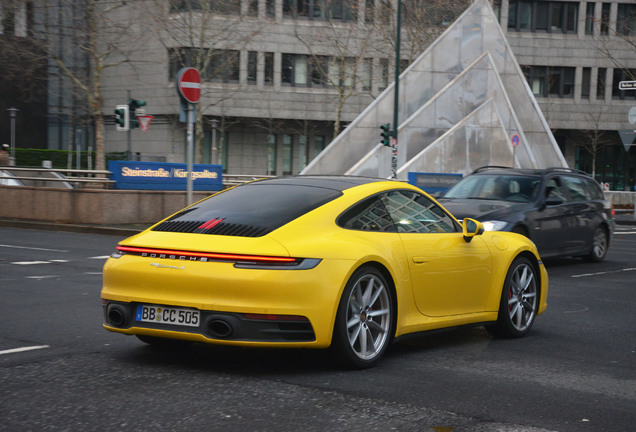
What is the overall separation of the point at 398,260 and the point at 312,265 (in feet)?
3.03

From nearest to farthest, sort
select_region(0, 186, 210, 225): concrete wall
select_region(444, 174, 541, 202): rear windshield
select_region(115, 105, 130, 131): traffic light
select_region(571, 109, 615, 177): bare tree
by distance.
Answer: select_region(444, 174, 541, 202): rear windshield → select_region(0, 186, 210, 225): concrete wall → select_region(115, 105, 130, 131): traffic light → select_region(571, 109, 615, 177): bare tree

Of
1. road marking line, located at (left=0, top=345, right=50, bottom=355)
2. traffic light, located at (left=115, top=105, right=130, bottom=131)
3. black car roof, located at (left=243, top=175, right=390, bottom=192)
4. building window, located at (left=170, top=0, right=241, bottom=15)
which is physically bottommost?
road marking line, located at (left=0, top=345, right=50, bottom=355)

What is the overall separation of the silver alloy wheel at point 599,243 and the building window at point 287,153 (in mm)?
42894

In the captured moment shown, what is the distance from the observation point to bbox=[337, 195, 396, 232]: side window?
6.35 meters

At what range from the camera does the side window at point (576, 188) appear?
1538 cm

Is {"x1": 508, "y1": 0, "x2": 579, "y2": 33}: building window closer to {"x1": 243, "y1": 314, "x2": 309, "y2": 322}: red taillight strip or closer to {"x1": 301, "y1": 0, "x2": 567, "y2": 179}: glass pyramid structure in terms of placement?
{"x1": 301, "y1": 0, "x2": 567, "y2": 179}: glass pyramid structure

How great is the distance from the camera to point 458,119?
37750mm

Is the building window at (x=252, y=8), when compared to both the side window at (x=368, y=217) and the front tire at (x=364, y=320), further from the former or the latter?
the front tire at (x=364, y=320)

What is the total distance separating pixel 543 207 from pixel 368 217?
8355 millimetres

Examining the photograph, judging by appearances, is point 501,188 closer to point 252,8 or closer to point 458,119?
point 458,119

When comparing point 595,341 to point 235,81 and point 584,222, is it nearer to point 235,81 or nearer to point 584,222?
point 584,222

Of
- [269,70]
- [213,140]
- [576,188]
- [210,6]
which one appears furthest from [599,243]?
[269,70]

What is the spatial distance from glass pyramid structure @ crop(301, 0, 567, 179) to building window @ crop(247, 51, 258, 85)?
1719 cm

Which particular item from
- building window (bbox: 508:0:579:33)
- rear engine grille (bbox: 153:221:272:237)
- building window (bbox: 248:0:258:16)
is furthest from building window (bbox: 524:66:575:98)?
rear engine grille (bbox: 153:221:272:237)
